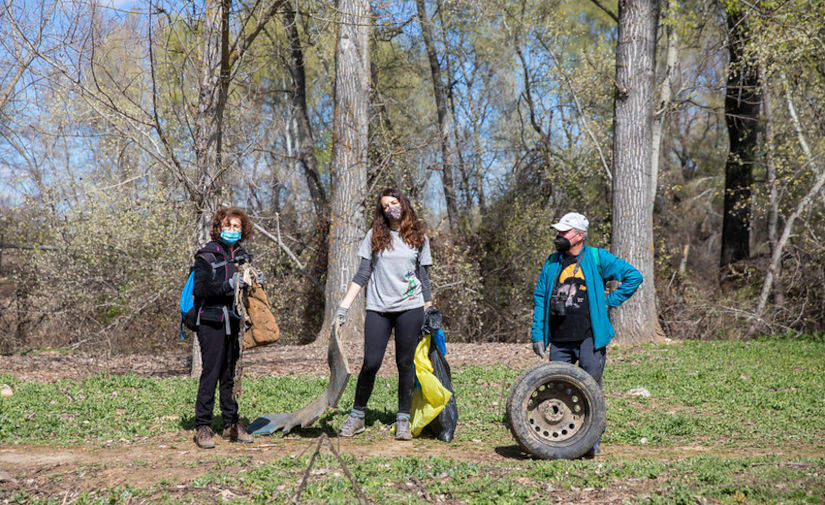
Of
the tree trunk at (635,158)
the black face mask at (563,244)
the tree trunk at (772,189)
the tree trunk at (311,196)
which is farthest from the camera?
the tree trunk at (311,196)

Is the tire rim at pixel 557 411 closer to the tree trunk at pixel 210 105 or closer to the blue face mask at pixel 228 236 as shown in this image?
the blue face mask at pixel 228 236

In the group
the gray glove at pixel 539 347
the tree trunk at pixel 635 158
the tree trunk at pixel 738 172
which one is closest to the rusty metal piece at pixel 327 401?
the gray glove at pixel 539 347

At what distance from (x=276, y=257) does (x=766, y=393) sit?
392 inches

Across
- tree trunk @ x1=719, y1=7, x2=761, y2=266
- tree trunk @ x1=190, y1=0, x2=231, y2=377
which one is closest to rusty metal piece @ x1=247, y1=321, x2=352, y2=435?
tree trunk @ x1=190, y1=0, x2=231, y2=377

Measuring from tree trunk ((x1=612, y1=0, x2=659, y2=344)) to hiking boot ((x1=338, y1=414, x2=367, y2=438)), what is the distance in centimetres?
696

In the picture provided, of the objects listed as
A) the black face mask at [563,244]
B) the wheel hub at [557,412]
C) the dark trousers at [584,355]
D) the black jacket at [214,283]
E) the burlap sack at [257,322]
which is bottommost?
the wheel hub at [557,412]

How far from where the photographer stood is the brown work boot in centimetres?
555

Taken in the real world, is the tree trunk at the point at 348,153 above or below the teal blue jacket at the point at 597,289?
above

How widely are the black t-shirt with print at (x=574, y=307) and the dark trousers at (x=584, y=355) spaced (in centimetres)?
7

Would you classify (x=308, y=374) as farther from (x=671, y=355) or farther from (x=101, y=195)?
(x=101, y=195)

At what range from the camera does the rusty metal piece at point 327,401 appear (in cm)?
534

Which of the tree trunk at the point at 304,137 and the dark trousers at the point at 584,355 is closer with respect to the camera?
the dark trousers at the point at 584,355

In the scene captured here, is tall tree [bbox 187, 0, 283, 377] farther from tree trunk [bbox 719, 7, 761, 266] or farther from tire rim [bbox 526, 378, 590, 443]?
tree trunk [bbox 719, 7, 761, 266]

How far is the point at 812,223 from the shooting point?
1492cm
